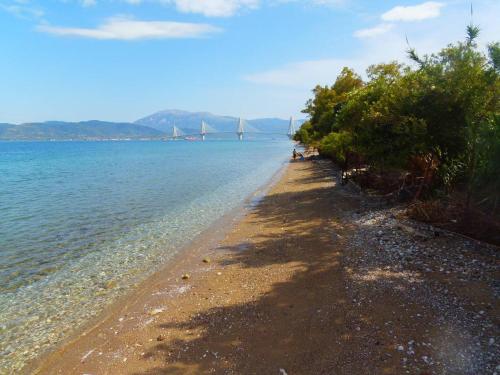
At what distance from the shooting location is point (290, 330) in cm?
716

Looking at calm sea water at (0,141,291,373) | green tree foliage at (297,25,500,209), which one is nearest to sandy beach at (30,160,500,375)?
→ calm sea water at (0,141,291,373)

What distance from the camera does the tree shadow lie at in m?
6.14

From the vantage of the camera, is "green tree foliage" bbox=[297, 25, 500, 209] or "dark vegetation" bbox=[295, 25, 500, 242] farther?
"green tree foliage" bbox=[297, 25, 500, 209]

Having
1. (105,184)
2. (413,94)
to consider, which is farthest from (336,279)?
(105,184)

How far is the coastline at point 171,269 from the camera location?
7.71 metres

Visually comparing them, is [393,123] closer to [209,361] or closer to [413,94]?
[413,94]

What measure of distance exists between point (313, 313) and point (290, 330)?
766 millimetres

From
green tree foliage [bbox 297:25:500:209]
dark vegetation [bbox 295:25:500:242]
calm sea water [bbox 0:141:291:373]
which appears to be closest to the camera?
calm sea water [bbox 0:141:291:373]

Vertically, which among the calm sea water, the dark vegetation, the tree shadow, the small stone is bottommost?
the calm sea water

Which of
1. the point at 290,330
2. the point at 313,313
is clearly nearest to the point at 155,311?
the point at 290,330

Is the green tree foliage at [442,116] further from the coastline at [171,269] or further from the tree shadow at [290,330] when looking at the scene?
the coastline at [171,269]

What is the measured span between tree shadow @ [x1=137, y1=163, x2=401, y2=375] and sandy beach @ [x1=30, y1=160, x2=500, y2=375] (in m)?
0.03

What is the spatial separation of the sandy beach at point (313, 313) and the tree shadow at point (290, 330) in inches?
1.0

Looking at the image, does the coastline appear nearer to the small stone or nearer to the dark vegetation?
the small stone
